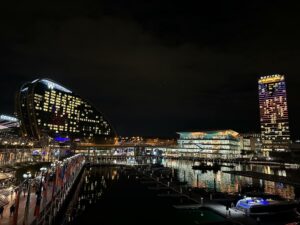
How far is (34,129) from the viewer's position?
15500cm

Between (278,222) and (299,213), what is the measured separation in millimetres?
6437

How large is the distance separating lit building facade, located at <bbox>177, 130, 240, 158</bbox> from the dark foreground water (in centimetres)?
12136

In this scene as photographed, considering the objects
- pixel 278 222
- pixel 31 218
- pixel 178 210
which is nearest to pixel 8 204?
pixel 31 218

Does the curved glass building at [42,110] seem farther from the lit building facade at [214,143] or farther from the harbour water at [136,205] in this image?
the harbour water at [136,205]

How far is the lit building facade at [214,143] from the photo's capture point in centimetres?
16762

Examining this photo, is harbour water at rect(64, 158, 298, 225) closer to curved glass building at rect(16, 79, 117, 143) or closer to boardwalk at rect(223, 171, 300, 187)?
boardwalk at rect(223, 171, 300, 187)

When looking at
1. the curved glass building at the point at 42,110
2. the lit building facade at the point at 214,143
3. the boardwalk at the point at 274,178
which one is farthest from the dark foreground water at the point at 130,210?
the lit building facade at the point at 214,143

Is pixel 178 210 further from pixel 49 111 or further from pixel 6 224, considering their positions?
pixel 49 111

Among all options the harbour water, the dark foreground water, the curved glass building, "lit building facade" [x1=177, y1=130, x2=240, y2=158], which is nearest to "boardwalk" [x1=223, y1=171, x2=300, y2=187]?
the harbour water

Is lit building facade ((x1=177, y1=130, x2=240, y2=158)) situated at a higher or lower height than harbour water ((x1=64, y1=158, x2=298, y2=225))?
higher

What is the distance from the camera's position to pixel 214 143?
567 ft

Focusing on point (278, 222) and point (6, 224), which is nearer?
point (6, 224)

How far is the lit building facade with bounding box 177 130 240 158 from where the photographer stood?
168m

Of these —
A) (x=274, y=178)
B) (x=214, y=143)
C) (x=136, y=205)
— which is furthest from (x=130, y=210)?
(x=214, y=143)
